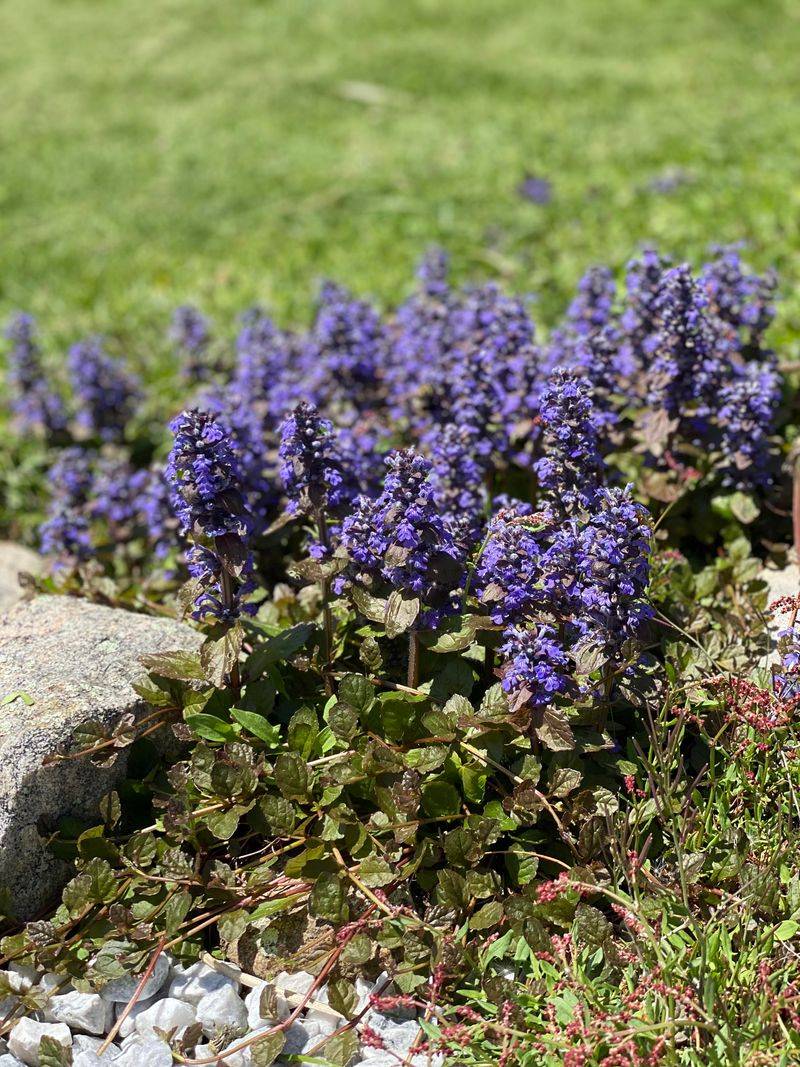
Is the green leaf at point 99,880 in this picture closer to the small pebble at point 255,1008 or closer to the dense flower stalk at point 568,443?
the small pebble at point 255,1008

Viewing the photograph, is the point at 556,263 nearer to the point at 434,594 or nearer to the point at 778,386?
the point at 778,386

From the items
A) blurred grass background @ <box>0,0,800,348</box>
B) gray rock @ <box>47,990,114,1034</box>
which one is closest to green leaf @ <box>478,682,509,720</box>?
gray rock @ <box>47,990,114,1034</box>

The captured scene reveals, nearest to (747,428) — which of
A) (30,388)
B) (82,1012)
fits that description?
(82,1012)

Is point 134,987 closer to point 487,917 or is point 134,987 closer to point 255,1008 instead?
point 255,1008

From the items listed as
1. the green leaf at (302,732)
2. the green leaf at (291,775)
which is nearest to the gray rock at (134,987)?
the green leaf at (291,775)

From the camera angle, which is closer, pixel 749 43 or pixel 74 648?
pixel 74 648

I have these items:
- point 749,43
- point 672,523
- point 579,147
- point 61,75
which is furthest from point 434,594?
point 61,75
